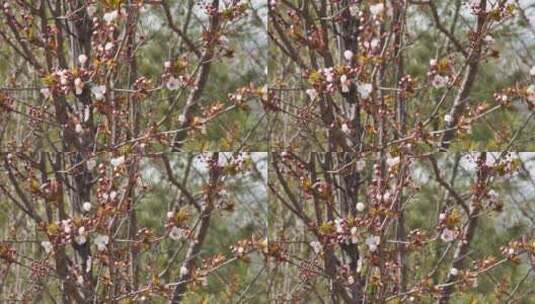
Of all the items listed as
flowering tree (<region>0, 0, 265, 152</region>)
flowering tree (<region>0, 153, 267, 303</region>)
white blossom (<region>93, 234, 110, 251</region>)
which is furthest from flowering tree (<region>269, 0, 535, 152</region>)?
white blossom (<region>93, 234, 110, 251</region>)

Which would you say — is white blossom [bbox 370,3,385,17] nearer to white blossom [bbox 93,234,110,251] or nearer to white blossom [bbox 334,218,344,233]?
white blossom [bbox 334,218,344,233]

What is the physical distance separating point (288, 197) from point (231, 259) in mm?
293

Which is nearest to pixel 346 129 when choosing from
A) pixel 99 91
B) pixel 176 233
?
pixel 176 233

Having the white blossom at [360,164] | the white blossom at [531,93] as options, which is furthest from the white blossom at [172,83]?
the white blossom at [531,93]

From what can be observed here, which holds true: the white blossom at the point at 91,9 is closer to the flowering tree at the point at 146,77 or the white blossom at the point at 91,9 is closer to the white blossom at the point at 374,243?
the flowering tree at the point at 146,77

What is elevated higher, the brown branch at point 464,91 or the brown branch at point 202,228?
the brown branch at point 464,91

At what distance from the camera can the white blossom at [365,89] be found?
2.41m

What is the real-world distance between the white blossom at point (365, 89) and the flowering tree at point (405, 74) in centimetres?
3

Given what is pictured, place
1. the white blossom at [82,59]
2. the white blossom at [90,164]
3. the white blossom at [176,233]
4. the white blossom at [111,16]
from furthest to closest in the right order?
the white blossom at [176,233] < the white blossom at [90,164] < the white blossom at [82,59] < the white blossom at [111,16]

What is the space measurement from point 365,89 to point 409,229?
49 cm

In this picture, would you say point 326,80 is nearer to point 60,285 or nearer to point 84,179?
point 84,179

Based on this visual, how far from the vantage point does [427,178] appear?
2695 mm

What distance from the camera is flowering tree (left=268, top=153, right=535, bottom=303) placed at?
2494 mm

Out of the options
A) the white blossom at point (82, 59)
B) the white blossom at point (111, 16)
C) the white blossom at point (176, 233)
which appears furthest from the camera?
the white blossom at point (176, 233)
